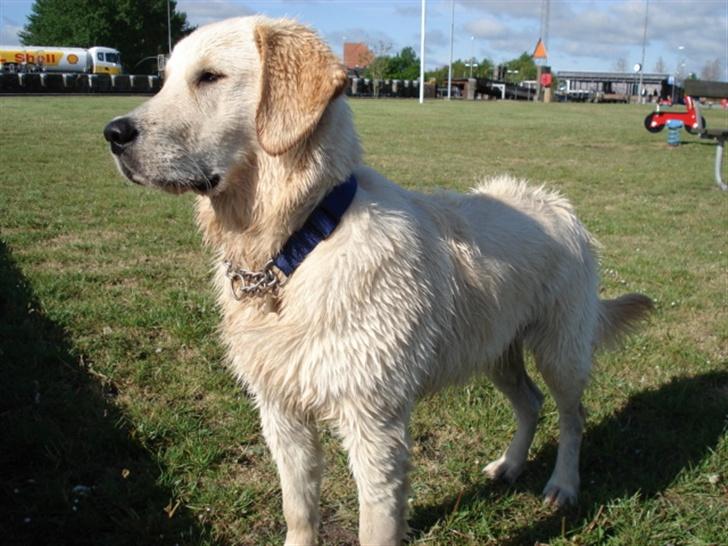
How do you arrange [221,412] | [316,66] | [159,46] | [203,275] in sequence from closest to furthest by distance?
[316,66]
[221,412]
[203,275]
[159,46]

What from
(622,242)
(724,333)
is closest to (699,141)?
(622,242)

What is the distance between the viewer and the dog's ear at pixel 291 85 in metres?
2.56

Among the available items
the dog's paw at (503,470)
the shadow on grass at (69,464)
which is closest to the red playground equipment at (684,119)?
the dog's paw at (503,470)

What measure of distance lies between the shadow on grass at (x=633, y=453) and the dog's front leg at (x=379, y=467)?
701 millimetres

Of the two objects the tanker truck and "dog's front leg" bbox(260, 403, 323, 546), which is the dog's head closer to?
"dog's front leg" bbox(260, 403, 323, 546)

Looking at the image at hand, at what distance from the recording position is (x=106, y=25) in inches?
3260

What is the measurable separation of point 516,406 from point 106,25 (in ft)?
294

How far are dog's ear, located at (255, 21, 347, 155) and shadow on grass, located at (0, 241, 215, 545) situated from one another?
189 centimetres

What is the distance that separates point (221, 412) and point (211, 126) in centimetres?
226

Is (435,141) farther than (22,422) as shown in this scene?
Yes

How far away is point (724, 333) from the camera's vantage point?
5.80 m

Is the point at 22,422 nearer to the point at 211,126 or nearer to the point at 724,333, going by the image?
the point at 211,126

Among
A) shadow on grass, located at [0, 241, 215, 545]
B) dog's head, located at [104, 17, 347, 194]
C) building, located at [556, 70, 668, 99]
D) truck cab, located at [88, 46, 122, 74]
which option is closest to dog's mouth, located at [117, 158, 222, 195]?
dog's head, located at [104, 17, 347, 194]

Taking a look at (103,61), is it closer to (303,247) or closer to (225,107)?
(225,107)
